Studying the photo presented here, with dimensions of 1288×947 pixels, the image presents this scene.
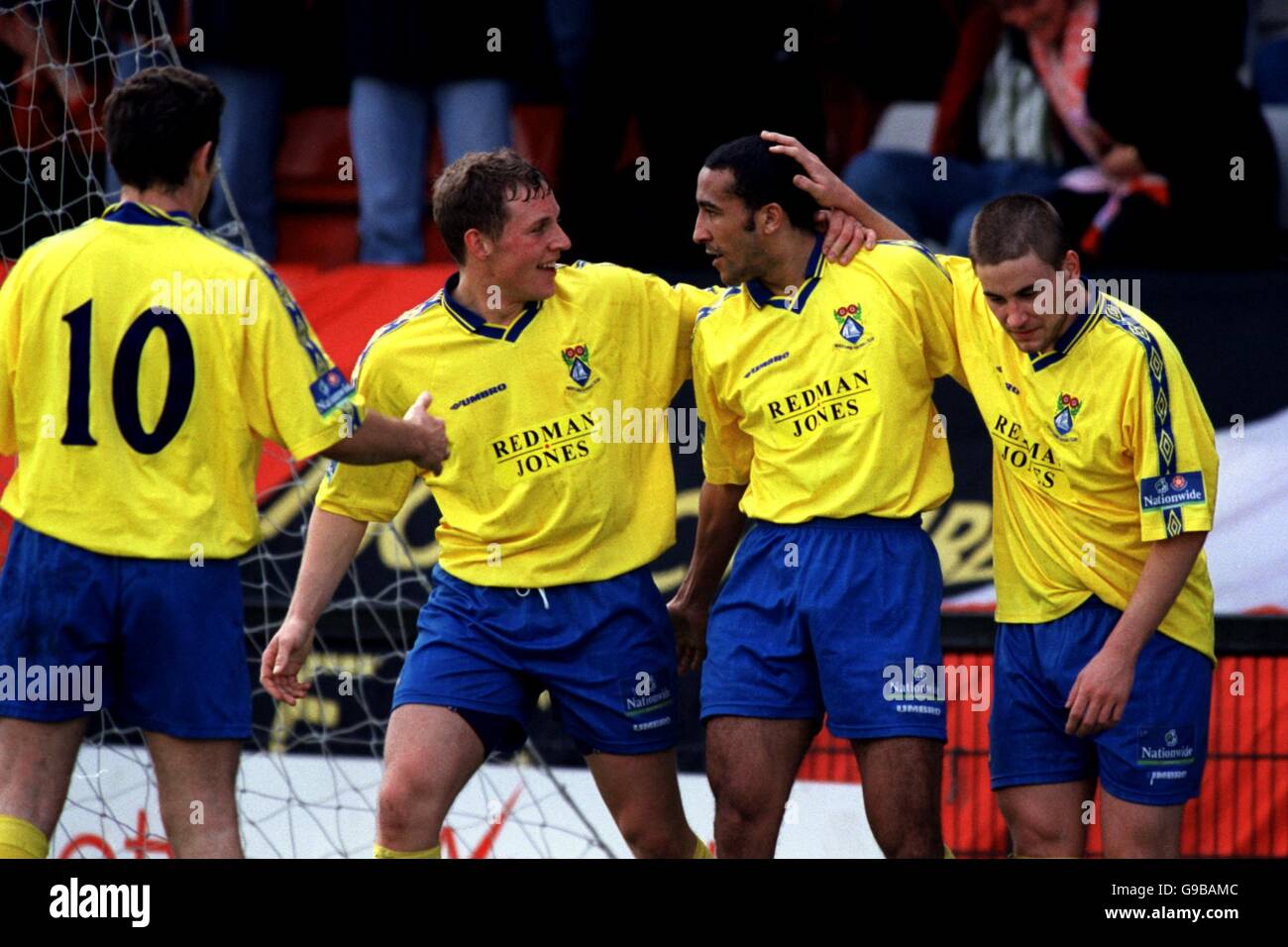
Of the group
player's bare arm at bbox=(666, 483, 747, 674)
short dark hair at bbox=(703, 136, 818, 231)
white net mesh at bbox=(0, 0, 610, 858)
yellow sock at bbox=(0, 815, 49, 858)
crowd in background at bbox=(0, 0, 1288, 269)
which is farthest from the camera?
crowd in background at bbox=(0, 0, 1288, 269)

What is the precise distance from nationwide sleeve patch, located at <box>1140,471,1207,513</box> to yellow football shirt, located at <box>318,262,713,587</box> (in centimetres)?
122

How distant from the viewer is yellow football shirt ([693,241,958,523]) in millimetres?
4824

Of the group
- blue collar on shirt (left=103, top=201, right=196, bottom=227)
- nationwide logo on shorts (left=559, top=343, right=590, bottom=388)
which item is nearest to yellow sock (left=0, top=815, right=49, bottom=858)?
blue collar on shirt (left=103, top=201, right=196, bottom=227)

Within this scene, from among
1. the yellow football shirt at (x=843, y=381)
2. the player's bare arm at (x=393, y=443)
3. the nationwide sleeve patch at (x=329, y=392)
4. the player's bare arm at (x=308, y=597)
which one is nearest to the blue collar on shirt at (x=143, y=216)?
the nationwide sleeve patch at (x=329, y=392)

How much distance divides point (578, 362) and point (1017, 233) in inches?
44.7

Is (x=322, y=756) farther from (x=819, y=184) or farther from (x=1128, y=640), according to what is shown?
(x=1128, y=640)

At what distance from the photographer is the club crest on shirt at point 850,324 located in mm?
4852

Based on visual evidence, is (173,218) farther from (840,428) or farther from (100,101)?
(100,101)

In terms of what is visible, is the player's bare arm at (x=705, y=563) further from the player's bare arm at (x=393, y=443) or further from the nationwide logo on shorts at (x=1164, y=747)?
the nationwide logo on shorts at (x=1164, y=747)

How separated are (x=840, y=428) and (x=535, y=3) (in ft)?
12.2

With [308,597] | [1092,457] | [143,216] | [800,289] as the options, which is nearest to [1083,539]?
[1092,457]

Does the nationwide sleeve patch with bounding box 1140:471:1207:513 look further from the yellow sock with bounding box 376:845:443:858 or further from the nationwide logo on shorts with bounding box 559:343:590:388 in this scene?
the yellow sock with bounding box 376:845:443:858

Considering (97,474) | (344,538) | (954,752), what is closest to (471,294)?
(344,538)

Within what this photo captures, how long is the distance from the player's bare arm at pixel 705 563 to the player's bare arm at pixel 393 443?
794 mm
